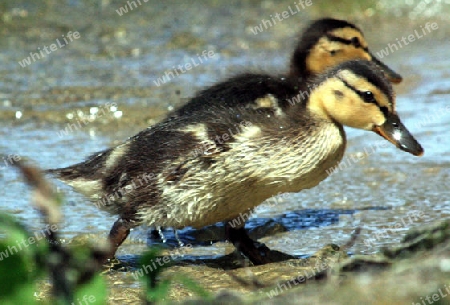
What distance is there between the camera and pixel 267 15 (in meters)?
11.0

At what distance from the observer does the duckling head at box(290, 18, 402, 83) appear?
19.8ft

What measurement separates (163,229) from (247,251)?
0.77 metres

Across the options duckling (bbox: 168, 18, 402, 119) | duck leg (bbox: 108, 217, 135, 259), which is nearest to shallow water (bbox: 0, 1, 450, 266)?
duck leg (bbox: 108, 217, 135, 259)

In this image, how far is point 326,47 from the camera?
6180 mm

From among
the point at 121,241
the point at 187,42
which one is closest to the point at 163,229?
the point at 121,241

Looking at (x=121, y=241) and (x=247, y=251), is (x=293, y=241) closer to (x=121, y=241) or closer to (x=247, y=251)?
(x=247, y=251)

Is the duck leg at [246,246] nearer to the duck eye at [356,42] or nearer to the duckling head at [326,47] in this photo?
the duckling head at [326,47]

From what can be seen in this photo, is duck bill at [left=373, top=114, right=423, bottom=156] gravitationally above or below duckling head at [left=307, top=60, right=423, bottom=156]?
below
